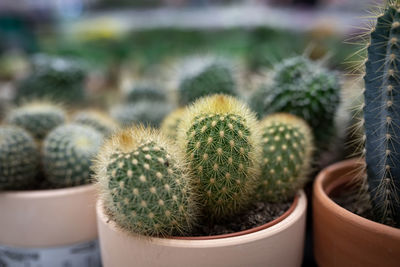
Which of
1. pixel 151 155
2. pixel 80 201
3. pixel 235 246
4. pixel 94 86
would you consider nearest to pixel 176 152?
pixel 151 155

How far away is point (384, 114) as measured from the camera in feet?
2.28

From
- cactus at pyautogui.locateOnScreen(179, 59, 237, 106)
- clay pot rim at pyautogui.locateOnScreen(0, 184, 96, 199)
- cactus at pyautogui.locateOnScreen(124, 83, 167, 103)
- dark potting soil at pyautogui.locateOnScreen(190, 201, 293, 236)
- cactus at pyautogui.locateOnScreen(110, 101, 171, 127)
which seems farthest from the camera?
cactus at pyautogui.locateOnScreen(124, 83, 167, 103)

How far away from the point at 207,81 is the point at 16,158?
62 cm

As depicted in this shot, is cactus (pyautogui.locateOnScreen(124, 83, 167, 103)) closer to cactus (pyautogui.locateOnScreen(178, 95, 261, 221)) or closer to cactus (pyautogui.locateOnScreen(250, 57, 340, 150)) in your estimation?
cactus (pyautogui.locateOnScreen(250, 57, 340, 150))

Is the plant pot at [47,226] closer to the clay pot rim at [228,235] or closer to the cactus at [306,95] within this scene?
the clay pot rim at [228,235]

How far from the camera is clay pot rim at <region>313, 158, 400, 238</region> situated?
0.65m

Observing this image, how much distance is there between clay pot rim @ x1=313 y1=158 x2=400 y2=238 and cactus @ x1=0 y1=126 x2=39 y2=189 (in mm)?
812

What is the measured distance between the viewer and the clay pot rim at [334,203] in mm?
653

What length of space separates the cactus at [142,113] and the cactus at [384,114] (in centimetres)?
72

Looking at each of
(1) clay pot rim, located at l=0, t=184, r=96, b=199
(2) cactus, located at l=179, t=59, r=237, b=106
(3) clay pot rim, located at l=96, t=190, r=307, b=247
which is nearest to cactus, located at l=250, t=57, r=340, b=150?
(2) cactus, located at l=179, t=59, r=237, b=106

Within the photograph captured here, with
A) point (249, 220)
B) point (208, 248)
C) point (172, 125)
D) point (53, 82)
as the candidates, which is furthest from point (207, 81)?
point (53, 82)

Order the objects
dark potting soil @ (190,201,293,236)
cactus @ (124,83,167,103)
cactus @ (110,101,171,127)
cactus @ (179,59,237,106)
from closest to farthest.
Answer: dark potting soil @ (190,201,293,236) → cactus @ (179,59,237,106) → cactus @ (110,101,171,127) → cactus @ (124,83,167,103)

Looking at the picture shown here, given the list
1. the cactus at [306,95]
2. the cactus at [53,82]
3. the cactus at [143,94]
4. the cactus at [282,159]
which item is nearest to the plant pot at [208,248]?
the cactus at [282,159]

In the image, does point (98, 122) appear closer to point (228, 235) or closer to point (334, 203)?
point (228, 235)
